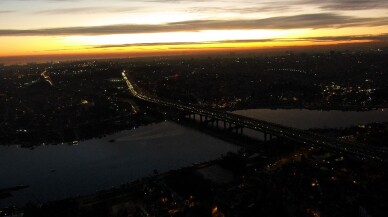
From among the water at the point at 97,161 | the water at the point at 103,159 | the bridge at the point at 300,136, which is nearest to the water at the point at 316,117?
the water at the point at 103,159

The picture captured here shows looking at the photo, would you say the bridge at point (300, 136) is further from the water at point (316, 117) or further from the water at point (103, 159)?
the water at point (316, 117)

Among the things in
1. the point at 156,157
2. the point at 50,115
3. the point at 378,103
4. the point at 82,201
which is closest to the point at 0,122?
the point at 50,115

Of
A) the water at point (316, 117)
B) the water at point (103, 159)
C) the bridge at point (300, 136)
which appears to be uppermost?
the bridge at point (300, 136)

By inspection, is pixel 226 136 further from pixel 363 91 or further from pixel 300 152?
pixel 363 91

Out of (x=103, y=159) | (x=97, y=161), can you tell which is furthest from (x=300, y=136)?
(x=97, y=161)

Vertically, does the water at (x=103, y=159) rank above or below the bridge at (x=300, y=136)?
below
